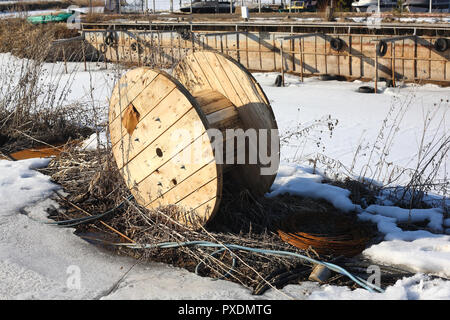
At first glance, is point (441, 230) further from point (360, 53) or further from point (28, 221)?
point (360, 53)

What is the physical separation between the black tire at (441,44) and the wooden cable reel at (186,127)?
1396 cm

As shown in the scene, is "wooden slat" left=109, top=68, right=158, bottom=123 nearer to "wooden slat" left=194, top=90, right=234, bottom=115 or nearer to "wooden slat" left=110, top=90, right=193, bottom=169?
"wooden slat" left=110, top=90, right=193, bottom=169

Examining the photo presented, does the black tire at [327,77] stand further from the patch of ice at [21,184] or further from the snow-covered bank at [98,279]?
the snow-covered bank at [98,279]

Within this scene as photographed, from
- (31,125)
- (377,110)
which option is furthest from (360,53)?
(31,125)

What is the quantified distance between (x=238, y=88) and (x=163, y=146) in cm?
93

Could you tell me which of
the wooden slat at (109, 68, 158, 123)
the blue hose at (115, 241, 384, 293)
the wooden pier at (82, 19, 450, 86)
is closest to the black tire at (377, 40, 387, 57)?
the wooden pier at (82, 19, 450, 86)

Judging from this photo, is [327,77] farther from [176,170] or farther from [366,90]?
[176,170]

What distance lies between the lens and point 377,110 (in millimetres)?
14266

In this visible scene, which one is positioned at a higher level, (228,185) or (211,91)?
(211,91)

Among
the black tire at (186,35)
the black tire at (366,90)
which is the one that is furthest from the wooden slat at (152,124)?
the black tire at (186,35)

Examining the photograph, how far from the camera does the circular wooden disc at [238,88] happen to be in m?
5.27

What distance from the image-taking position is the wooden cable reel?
188 inches

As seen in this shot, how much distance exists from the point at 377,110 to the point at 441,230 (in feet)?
30.5
